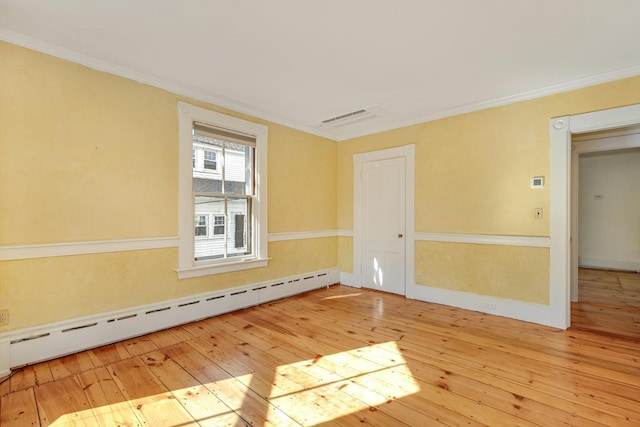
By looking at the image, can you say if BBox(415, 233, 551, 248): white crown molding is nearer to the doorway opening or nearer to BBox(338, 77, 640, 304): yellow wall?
BBox(338, 77, 640, 304): yellow wall

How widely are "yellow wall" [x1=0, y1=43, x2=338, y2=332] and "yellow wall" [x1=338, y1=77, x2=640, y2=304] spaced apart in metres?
3.00

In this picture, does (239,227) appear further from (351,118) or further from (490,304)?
(490,304)

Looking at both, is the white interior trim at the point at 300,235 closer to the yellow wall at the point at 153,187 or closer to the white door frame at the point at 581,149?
the yellow wall at the point at 153,187

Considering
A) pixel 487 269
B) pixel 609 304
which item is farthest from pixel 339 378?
pixel 609 304

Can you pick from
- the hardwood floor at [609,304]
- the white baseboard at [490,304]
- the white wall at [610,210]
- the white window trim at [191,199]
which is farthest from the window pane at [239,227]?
the white wall at [610,210]

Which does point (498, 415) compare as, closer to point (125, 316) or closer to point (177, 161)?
point (125, 316)

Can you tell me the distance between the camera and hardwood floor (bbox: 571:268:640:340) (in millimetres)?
3324

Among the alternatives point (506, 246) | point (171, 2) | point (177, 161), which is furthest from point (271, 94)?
point (506, 246)

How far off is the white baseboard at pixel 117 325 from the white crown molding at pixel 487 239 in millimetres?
2366

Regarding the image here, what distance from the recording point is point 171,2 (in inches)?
80.8

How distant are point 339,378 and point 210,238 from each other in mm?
2305

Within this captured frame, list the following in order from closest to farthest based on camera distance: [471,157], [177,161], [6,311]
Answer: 1. [6,311]
2. [177,161]
3. [471,157]

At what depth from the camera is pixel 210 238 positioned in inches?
146

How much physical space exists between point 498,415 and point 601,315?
3066 mm
